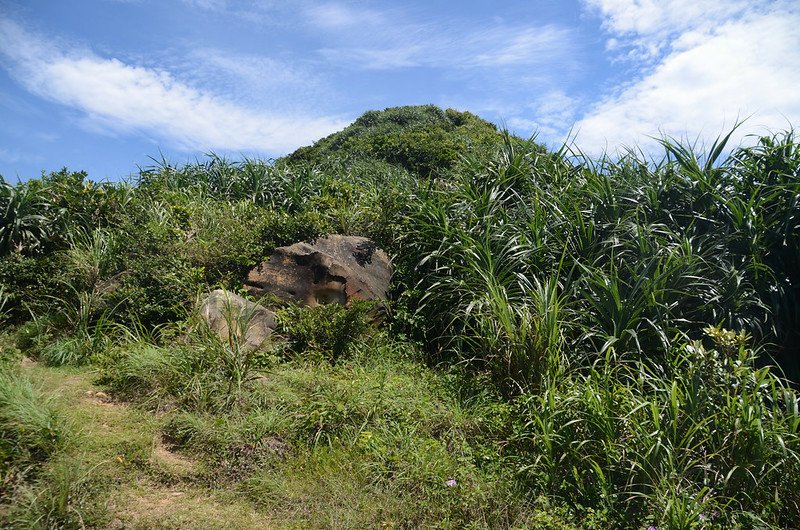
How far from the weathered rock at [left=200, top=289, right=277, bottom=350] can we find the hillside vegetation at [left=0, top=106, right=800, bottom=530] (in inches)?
7.3

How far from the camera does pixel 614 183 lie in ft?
25.7

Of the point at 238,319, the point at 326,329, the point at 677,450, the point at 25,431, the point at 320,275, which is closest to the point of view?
the point at 25,431

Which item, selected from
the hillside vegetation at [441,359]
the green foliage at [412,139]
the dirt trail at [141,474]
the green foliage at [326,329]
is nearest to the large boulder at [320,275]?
the hillside vegetation at [441,359]

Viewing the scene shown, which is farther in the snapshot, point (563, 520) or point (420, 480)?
point (420, 480)

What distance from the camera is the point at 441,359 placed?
682 centimetres

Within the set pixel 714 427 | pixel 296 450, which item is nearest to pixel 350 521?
pixel 296 450

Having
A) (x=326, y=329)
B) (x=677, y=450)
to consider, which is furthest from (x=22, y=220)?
(x=677, y=450)

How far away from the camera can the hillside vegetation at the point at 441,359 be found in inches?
161

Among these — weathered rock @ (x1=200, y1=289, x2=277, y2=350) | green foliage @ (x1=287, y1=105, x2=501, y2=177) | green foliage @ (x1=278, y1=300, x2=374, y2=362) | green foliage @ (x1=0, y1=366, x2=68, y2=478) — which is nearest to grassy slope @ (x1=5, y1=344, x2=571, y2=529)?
green foliage @ (x1=0, y1=366, x2=68, y2=478)

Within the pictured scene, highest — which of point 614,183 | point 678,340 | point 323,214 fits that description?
point 614,183

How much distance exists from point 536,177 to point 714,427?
4.76 m

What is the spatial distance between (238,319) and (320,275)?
5.58ft

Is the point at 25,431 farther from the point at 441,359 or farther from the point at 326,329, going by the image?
the point at 441,359

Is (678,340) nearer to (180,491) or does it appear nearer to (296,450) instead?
(296,450)
